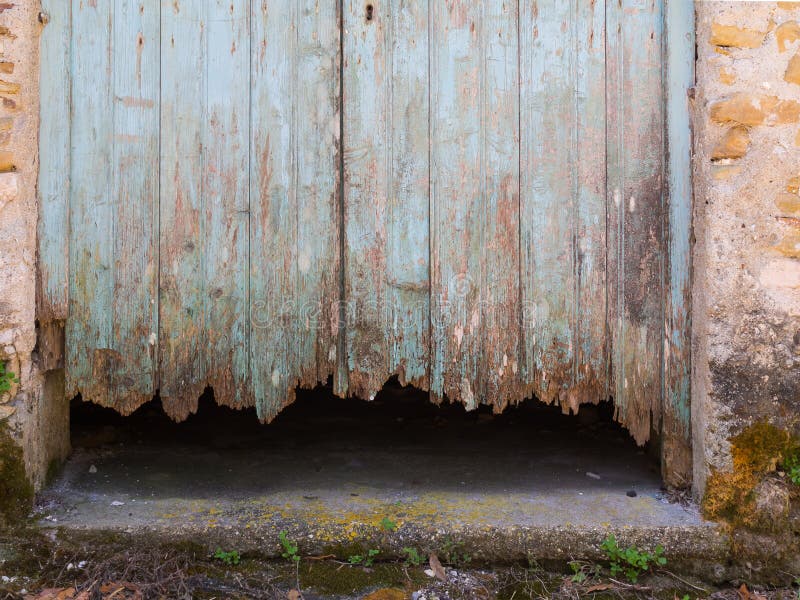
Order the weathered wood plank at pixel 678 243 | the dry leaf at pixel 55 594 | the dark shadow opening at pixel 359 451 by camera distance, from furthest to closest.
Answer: the dark shadow opening at pixel 359 451 → the weathered wood plank at pixel 678 243 → the dry leaf at pixel 55 594

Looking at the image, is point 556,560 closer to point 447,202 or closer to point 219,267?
point 447,202

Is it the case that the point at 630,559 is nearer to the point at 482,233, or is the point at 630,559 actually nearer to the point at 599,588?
the point at 599,588

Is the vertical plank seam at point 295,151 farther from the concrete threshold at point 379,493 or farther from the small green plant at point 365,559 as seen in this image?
the small green plant at point 365,559

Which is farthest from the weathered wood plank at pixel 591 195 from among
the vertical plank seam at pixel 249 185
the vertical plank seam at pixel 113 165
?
the vertical plank seam at pixel 113 165

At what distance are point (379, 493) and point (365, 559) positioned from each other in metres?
0.25

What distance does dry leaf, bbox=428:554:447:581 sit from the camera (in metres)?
2.07

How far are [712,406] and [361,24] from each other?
5.21ft

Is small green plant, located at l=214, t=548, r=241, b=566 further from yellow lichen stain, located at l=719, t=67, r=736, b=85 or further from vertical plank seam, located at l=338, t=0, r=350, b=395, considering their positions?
yellow lichen stain, located at l=719, t=67, r=736, b=85

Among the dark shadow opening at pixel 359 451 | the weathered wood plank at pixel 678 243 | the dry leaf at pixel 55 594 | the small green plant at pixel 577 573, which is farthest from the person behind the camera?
the dark shadow opening at pixel 359 451

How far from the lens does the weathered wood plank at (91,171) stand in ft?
7.50

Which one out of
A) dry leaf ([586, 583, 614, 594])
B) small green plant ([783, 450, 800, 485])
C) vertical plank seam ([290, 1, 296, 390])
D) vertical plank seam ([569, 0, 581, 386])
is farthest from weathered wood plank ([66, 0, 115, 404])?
small green plant ([783, 450, 800, 485])

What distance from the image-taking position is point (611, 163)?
7.57 ft

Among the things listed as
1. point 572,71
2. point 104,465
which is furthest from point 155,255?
point 572,71

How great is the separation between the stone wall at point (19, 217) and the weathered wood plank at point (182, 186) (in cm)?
38
